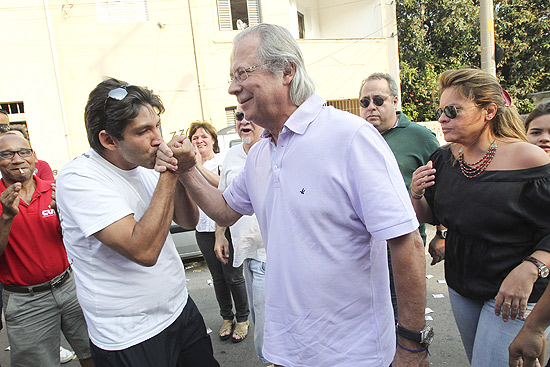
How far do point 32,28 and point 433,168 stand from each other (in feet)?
41.6

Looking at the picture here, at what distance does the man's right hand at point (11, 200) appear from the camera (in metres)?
2.33

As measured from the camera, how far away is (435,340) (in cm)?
337

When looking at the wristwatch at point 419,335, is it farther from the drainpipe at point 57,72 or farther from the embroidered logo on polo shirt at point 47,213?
the drainpipe at point 57,72

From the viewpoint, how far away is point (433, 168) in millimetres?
2266

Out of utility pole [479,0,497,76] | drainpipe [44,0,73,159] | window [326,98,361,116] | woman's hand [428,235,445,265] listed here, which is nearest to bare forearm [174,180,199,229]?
woman's hand [428,235,445,265]

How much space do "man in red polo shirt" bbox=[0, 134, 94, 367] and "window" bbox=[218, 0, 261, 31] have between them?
1068 cm

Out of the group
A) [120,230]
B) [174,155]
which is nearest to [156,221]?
[120,230]

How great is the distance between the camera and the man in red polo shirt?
2.57m

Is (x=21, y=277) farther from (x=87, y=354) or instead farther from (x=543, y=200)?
(x=543, y=200)

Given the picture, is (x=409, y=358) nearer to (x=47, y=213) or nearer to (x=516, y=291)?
(x=516, y=291)

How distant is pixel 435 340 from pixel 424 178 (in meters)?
1.94

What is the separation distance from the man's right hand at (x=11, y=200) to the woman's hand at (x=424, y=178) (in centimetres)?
240

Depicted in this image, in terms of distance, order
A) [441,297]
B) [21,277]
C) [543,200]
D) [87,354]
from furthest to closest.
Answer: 1. [441,297]
2. [87,354]
3. [21,277]
4. [543,200]

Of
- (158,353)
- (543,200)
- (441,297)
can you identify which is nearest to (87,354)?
(158,353)
